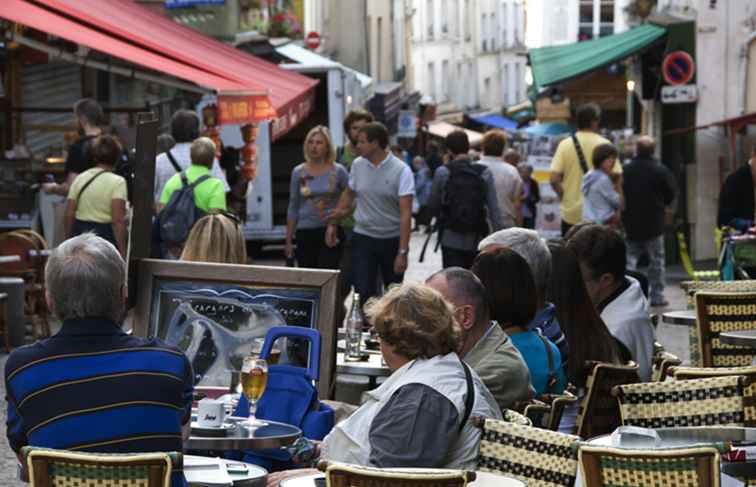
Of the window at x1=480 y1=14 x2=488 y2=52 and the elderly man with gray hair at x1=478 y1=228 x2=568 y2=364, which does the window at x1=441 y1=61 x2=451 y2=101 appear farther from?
the elderly man with gray hair at x1=478 y1=228 x2=568 y2=364

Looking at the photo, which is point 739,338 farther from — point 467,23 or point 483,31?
point 483,31

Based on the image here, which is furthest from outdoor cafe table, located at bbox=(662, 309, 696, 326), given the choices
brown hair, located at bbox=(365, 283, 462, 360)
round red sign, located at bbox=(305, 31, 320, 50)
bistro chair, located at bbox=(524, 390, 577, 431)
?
round red sign, located at bbox=(305, 31, 320, 50)

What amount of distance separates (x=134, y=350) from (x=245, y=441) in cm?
96

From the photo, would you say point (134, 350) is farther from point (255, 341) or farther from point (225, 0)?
point (225, 0)

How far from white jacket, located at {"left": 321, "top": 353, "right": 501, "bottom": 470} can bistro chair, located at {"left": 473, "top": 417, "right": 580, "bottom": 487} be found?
7 cm

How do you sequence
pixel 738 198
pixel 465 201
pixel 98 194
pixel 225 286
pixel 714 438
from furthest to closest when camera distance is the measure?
1. pixel 738 198
2. pixel 465 201
3. pixel 98 194
4. pixel 225 286
5. pixel 714 438

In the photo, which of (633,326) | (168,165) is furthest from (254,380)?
(168,165)

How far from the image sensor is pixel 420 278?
23.9 meters

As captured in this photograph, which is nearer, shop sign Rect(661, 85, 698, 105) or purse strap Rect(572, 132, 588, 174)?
purse strap Rect(572, 132, 588, 174)

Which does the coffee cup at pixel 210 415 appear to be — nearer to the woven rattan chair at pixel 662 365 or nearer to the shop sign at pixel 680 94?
the woven rattan chair at pixel 662 365

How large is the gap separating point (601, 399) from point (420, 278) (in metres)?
16.6

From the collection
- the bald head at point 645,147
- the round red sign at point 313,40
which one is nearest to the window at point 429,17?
the round red sign at point 313,40

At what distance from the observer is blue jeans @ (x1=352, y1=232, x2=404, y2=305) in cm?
1434

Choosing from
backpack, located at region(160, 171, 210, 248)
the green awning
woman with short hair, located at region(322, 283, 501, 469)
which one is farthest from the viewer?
the green awning
